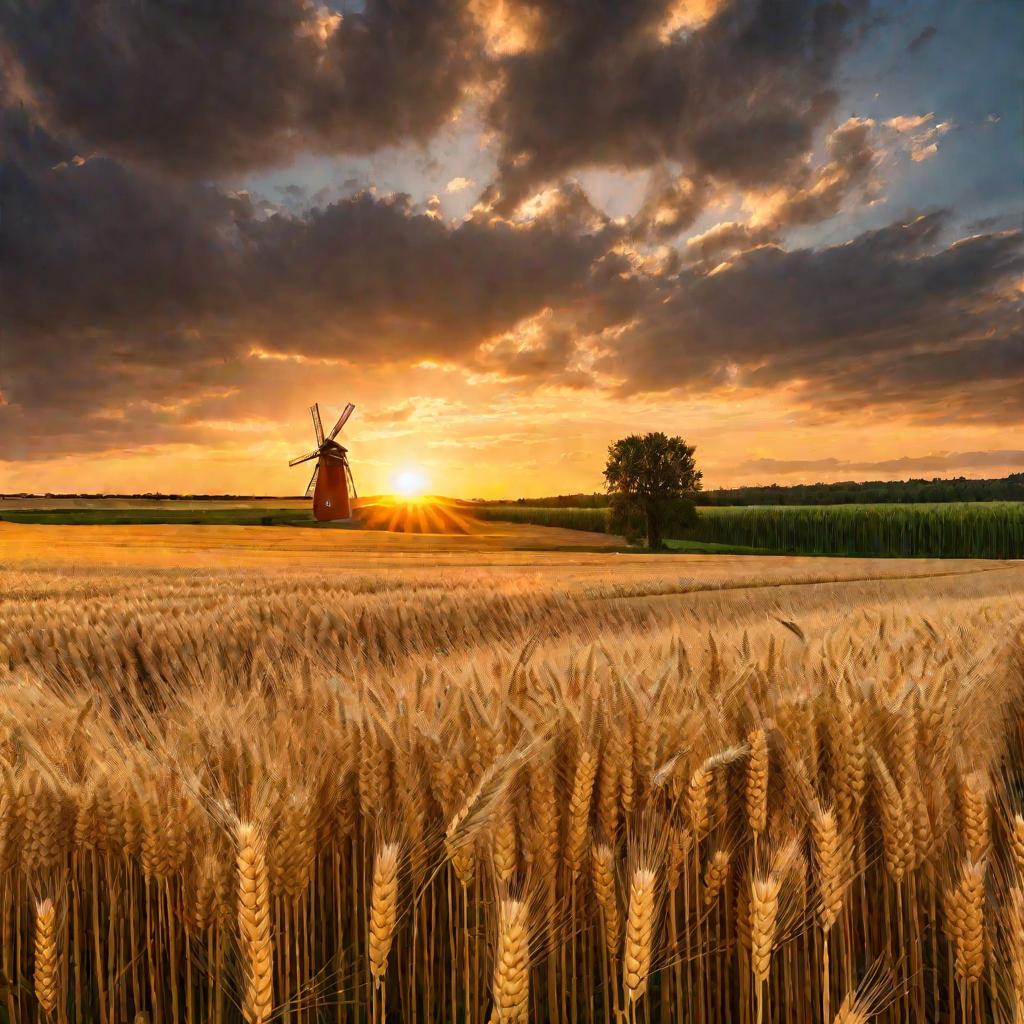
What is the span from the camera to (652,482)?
45656 mm

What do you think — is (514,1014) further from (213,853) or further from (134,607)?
(134,607)

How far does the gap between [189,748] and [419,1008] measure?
90cm

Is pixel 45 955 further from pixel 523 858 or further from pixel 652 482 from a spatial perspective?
pixel 652 482

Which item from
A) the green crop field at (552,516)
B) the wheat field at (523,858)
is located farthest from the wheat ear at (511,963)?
the green crop field at (552,516)

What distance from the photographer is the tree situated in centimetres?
4528

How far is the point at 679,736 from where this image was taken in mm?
2006

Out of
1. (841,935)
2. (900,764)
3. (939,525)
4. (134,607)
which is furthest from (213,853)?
(939,525)

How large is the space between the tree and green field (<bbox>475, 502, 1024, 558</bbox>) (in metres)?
2.19

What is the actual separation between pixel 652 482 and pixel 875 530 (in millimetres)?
16123

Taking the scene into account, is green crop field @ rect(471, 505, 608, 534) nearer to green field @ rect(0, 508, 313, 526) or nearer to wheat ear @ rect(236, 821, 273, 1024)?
green field @ rect(0, 508, 313, 526)

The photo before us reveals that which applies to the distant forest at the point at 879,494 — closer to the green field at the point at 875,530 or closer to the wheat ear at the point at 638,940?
the green field at the point at 875,530

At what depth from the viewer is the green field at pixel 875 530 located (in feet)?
147

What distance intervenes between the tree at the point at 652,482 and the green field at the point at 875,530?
2.19 metres

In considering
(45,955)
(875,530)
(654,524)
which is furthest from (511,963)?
(875,530)
